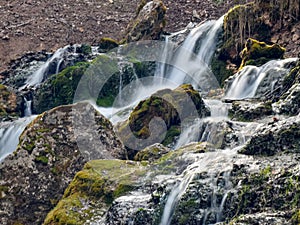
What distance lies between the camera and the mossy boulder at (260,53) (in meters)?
16.3

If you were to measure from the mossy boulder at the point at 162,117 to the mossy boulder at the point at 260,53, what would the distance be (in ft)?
9.26

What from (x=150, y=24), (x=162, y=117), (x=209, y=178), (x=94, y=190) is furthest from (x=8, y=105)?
(x=209, y=178)

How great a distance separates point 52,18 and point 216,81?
17.0m

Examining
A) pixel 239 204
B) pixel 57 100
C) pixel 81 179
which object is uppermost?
pixel 239 204

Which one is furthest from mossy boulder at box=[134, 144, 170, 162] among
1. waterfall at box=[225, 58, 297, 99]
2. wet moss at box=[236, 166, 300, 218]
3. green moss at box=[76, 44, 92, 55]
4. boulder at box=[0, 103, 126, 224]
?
green moss at box=[76, 44, 92, 55]

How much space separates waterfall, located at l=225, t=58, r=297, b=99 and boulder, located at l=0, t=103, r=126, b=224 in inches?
169

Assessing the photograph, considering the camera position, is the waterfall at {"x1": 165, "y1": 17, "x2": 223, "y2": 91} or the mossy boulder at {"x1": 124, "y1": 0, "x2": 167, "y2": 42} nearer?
the waterfall at {"x1": 165, "y1": 17, "x2": 223, "y2": 91}

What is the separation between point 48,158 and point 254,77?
6.28 m

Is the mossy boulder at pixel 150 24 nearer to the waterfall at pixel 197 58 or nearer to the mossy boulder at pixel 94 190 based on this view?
the waterfall at pixel 197 58

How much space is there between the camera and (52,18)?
3372cm

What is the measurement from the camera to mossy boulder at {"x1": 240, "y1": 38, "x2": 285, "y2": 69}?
1631cm

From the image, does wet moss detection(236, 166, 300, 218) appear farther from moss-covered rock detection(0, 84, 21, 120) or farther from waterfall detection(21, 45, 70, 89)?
waterfall detection(21, 45, 70, 89)

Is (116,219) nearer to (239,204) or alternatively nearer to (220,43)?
(239,204)

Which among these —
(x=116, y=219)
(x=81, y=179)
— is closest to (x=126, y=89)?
(x=81, y=179)
